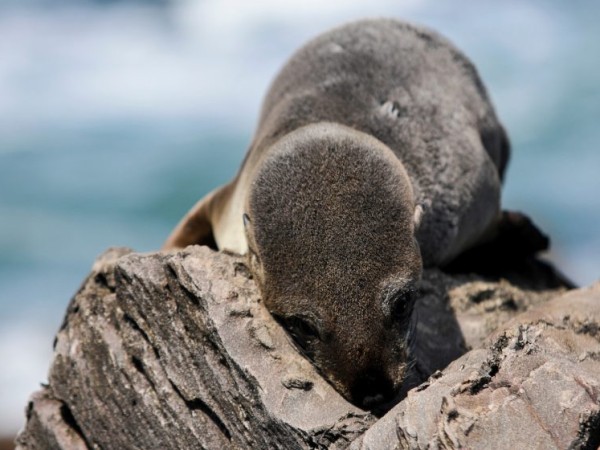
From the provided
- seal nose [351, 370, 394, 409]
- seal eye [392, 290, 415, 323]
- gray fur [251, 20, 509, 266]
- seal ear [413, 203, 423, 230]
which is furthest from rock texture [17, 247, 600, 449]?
gray fur [251, 20, 509, 266]

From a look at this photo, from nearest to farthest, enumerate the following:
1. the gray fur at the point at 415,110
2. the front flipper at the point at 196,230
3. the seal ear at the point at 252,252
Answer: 1. the seal ear at the point at 252,252
2. the gray fur at the point at 415,110
3. the front flipper at the point at 196,230

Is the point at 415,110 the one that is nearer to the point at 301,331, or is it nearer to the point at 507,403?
the point at 301,331

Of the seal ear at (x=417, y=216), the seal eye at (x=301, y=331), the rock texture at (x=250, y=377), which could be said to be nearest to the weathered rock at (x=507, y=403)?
the rock texture at (x=250, y=377)

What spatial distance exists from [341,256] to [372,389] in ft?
3.00

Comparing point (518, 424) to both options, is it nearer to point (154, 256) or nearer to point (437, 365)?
point (437, 365)

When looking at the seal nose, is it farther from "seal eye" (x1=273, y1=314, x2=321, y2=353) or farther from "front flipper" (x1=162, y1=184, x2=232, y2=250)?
"front flipper" (x1=162, y1=184, x2=232, y2=250)

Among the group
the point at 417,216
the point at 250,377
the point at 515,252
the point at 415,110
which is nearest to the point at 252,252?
the point at 250,377

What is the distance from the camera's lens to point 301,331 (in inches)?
261

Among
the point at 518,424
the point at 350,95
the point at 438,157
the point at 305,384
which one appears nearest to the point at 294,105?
the point at 350,95

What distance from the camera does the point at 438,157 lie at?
9172mm

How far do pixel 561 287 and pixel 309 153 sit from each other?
4619 millimetres

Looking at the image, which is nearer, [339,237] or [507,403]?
[507,403]

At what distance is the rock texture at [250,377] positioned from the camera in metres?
5.18

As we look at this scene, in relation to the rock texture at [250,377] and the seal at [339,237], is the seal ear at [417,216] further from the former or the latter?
the rock texture at [250,377]
